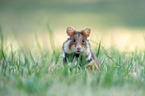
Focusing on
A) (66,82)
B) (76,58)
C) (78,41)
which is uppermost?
(78,41)

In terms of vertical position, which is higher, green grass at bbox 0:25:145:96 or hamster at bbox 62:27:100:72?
hamster at bbox 62:27:100:72

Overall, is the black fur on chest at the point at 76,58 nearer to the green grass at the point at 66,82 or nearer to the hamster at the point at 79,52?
the hamster at the point at 79,52

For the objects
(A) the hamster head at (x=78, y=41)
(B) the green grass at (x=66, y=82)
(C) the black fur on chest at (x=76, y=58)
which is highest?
(A) the hamster head at (x=78, y=41)

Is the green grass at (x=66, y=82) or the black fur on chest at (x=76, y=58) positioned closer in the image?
the green grass at (x=66, y=82)

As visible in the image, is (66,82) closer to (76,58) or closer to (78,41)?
(76,58)

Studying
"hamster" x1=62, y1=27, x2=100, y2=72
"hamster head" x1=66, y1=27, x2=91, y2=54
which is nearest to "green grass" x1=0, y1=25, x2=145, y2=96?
"hamster" x1=62, y1=27, x2=100, y2=72

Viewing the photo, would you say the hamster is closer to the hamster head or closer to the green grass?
the hamster head

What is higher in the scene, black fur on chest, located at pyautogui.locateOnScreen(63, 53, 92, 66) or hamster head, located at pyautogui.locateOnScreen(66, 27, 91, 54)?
hamster head, located at pyautogui.locateOnScreen(66, 27, 91, 54)

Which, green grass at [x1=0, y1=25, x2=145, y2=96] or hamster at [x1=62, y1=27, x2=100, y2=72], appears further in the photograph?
hamster at [x1=62, y1=27, x2=100, y2=72]

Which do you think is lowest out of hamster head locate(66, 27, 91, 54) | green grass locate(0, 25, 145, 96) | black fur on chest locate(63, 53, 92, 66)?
green grass locate(0, 25, 145, 96)

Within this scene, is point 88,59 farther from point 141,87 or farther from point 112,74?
point 141,87

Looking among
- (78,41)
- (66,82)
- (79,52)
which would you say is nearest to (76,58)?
(79,52)

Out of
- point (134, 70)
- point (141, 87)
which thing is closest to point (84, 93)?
point (141, 87)

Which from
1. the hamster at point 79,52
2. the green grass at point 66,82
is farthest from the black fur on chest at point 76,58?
the green grass at point 66,82
